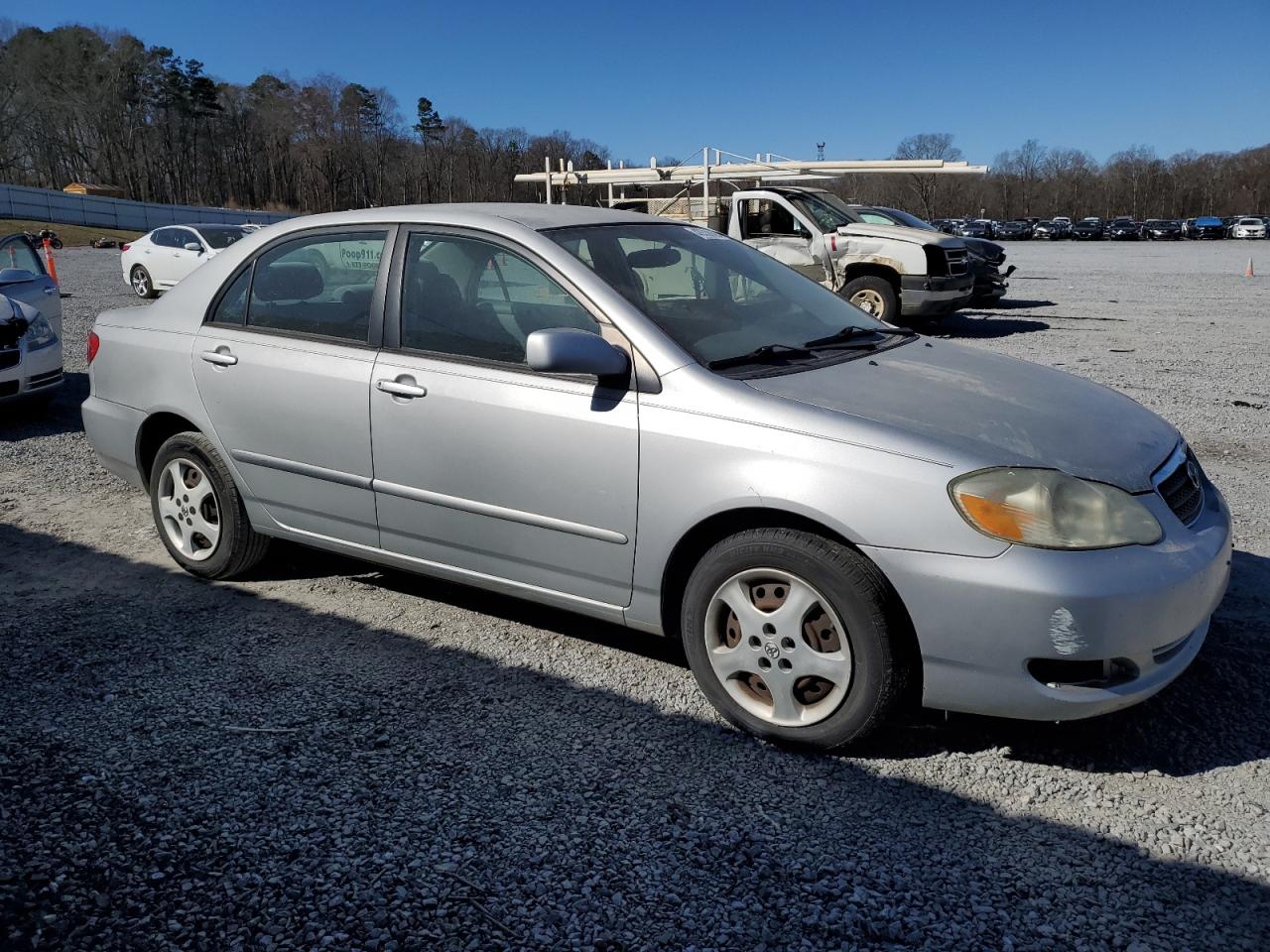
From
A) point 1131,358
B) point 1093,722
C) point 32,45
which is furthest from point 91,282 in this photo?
point 32,45

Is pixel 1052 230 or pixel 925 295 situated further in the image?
pixel 1052 230

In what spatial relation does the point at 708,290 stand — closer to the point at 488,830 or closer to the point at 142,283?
the point at 488,830

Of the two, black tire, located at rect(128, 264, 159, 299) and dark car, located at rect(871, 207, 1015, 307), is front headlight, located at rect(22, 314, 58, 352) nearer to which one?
dark car, located at rect(871, 207, 1015, 307)

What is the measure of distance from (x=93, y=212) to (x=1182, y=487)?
56036 millimetres

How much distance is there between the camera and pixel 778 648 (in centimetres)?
309

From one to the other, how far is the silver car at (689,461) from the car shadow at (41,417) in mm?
3876

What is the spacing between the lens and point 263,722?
336cm

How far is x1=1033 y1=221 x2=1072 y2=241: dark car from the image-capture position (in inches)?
2424

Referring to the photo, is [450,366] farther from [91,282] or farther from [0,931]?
[91,282]

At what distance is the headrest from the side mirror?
1.46 m

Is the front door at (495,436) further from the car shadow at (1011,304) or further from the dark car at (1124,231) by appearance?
the dark car at (1124,231)

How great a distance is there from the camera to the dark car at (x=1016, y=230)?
62894 mm

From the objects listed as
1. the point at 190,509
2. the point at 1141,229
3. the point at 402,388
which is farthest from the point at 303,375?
the point at 1141,229

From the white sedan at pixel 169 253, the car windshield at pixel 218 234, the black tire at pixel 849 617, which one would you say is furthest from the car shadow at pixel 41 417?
the car windshield at pixel 218 234
